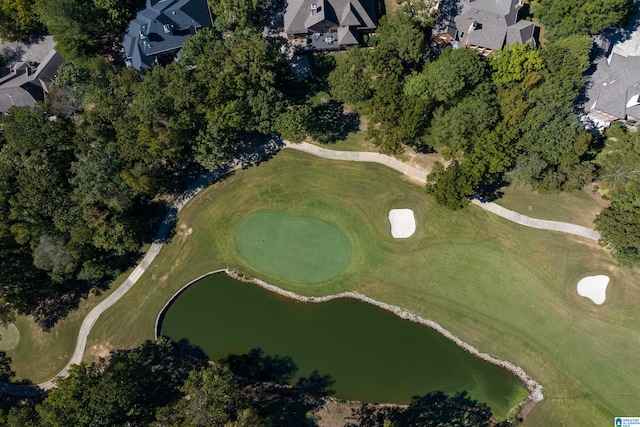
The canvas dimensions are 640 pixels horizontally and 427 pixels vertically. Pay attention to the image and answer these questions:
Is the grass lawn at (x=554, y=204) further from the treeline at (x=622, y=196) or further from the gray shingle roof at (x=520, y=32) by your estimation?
the gray shingle roof at (x=520, y=32)

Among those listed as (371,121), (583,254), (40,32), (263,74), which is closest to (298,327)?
(371,121)

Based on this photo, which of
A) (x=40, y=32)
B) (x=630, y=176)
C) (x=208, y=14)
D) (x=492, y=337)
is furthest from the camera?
(x=40, y=32)

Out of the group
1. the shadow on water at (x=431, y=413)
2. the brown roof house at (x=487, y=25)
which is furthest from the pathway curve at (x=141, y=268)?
the shadow on water at (x=431, y=413)

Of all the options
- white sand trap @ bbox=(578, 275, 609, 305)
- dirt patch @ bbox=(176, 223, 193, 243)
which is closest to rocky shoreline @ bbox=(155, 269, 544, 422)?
dirt patch @ bbox=(176, 223, 193, 243)

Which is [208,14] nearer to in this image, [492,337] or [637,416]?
[492,337]

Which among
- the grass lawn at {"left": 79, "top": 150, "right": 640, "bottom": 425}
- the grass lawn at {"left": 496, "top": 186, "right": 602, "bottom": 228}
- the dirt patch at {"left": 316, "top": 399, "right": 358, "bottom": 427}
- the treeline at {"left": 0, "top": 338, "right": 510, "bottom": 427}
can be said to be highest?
the grass lawn at {"left": 496, "top": 186, "right": 602, "bottom": 228}

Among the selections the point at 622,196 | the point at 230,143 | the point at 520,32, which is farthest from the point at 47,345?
the point at 622,196

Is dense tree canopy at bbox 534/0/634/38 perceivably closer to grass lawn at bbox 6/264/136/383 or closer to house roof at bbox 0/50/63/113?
grass lawn at bbox 6/264/136/383

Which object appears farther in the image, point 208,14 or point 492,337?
point 208,14
